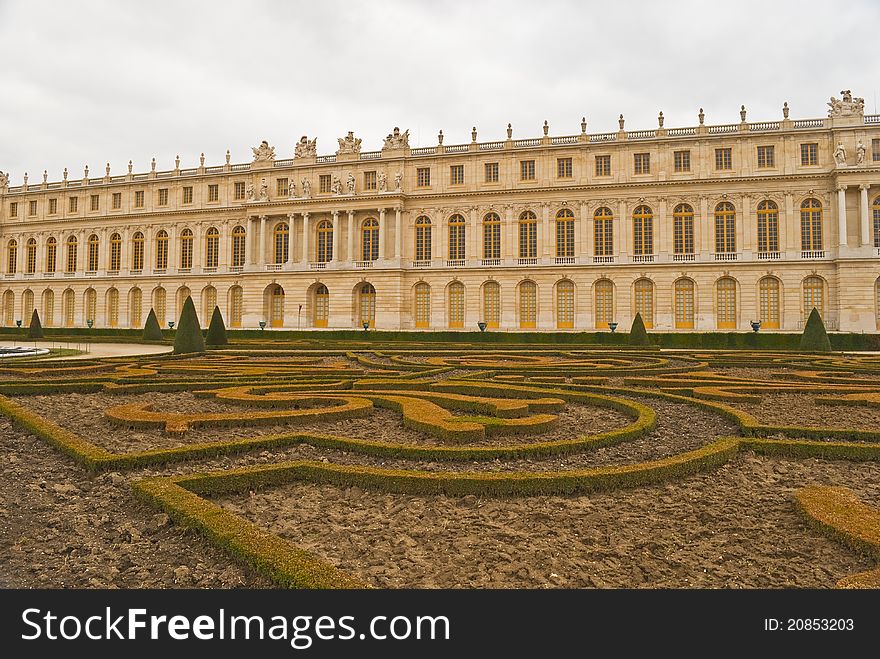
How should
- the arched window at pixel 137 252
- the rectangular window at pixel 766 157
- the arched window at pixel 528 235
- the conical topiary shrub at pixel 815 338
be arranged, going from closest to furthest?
the conical topiary shrub at pixel 815 338 → the rectangular window at pixel 766 157 → the arched window at pixel 528 235 → the arched window at pixel 137 252

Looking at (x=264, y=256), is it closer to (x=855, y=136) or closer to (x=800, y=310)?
(x=800, y=310)

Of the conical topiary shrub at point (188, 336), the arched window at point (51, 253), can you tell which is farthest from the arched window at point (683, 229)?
the arched window at point (51, 253)

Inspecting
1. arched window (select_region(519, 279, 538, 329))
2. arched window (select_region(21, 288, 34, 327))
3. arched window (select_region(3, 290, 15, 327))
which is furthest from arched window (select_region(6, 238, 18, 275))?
arched window (select_region(519, 279, 538, 329))

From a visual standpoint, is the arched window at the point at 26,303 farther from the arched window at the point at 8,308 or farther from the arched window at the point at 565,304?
the arched window at the point at 565,304

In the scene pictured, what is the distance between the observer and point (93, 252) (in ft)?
177

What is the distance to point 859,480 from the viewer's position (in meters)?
5.97

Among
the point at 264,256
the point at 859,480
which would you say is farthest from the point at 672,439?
the point at 264,256

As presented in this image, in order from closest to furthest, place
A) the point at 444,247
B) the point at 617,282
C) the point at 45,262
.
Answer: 1. the point at 617,282
2. the point at 444,247
3. the point at 45,262

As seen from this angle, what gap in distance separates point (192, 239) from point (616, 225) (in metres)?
35.6

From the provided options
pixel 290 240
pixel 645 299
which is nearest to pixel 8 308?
pixel 290 240

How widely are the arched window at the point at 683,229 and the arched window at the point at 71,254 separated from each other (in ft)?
174

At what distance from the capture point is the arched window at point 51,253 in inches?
2173

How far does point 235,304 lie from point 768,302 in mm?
40903

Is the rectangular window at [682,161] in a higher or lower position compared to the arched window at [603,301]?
higher
